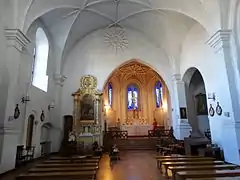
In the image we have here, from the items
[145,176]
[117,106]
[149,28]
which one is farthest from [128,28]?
[145,176]

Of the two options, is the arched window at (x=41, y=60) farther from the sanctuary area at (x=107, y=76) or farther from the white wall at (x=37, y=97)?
the white wall at (x=37, y=97)

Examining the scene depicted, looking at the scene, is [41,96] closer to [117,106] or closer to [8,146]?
[8,146]

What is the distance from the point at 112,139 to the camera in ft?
48.2

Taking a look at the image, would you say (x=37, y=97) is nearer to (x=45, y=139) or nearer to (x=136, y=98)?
(x=45, y=139)

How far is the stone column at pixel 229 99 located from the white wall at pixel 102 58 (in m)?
5.93

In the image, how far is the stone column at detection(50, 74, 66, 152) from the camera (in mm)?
11992

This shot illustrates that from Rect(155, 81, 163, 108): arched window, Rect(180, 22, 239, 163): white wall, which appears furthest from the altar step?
Rect(155, 81, 163, 108): arched window

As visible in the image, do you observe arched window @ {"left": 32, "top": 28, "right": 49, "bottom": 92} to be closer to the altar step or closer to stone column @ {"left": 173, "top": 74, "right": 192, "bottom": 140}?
the altar step

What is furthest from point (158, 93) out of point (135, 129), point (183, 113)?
point (183, 113)

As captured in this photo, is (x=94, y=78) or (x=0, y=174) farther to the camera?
(x=94, y=78)

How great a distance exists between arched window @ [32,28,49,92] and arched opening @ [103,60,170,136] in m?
8.79

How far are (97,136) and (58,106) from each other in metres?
3.09

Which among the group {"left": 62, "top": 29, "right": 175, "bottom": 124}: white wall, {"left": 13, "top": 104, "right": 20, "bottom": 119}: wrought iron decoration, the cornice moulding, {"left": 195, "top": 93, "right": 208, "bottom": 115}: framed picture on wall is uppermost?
{"left": 62, "top": 29, "right": 175, "bottom": 124}: white wall

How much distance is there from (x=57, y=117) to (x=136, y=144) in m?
5.84
